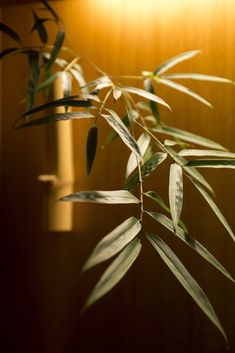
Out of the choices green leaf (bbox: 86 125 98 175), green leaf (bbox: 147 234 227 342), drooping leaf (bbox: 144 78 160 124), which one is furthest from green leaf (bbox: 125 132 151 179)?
green leaf (bbox: 147 234 227 342)

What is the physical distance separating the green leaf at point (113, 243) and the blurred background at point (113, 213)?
0.53 meters

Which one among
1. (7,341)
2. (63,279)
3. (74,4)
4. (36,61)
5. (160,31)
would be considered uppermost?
(74,4)

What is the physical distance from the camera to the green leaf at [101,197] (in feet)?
2.53

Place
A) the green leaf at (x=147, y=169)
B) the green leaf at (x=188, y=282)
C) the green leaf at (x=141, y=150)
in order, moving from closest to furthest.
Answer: the green leaf at (x=188, y=282) → the green leaf at (x=147, y=169) → the green leaf at (x=141, y=150)

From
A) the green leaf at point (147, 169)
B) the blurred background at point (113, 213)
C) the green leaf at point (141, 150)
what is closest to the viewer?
the green leaf at point (147, 169)

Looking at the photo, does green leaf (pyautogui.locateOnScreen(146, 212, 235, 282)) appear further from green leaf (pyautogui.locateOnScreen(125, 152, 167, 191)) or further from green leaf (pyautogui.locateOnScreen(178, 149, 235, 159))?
green leaf (pyautogui.locateOnScreen(178, 149, 235, 159))

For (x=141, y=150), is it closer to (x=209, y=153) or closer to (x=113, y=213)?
(x=209, y=153)

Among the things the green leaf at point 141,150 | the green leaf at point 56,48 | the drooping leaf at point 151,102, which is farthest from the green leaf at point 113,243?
the green leaf at point 56,48

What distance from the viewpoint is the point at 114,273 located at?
0.70m

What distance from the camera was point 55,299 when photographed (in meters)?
1.42

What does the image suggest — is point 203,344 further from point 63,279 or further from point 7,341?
point 7,341

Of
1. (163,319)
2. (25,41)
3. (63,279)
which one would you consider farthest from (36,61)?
(163,319)

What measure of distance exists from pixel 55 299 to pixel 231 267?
2.00 ft

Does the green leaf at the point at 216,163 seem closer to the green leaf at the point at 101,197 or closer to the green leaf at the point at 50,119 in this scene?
the green leaf at the point at 101,197
